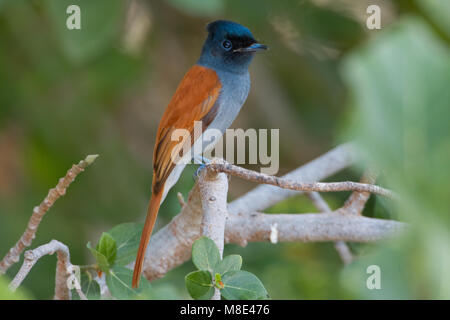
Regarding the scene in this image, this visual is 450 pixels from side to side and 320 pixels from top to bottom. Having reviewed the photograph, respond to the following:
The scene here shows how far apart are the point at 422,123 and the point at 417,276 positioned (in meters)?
0.17

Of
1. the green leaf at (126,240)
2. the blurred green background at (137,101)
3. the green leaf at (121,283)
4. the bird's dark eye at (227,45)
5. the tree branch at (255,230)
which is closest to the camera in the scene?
the green leaf at (121,283)

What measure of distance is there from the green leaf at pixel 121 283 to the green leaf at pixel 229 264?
1.15 ft

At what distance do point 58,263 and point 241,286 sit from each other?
642 millimetres

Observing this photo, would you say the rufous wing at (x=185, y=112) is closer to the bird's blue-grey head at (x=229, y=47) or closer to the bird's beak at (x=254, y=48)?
the bird's blue-grey head at (x=229, y=47)

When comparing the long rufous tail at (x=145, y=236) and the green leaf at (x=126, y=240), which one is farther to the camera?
the green leaf at (x=126, y=240)

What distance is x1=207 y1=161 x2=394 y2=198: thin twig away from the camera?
1.38 metres

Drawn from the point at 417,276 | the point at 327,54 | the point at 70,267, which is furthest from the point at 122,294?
the point at 327,54

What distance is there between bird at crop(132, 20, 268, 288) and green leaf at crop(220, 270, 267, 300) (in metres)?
0.88

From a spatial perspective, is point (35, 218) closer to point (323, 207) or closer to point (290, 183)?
point (290, 183)

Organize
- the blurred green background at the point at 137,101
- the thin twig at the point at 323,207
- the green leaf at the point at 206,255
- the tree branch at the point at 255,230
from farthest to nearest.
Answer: the blurred green background at the point at 137,101
the thin twig at the point at 323,207
the tree branch at the point at 255,230
the green leaf at the point at 206,255

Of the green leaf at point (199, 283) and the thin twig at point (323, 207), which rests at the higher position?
the thin twig at point (323, 207)

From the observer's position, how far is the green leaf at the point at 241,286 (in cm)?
114

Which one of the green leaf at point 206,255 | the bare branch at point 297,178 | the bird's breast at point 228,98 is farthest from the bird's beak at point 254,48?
the green leaf at point 206,255

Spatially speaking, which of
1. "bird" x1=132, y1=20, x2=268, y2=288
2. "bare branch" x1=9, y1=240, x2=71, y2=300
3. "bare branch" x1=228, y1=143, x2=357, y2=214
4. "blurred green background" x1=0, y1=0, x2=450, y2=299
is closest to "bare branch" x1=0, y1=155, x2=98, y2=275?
"bare branch" x1=9, y1=240, x2=71, y2=300
